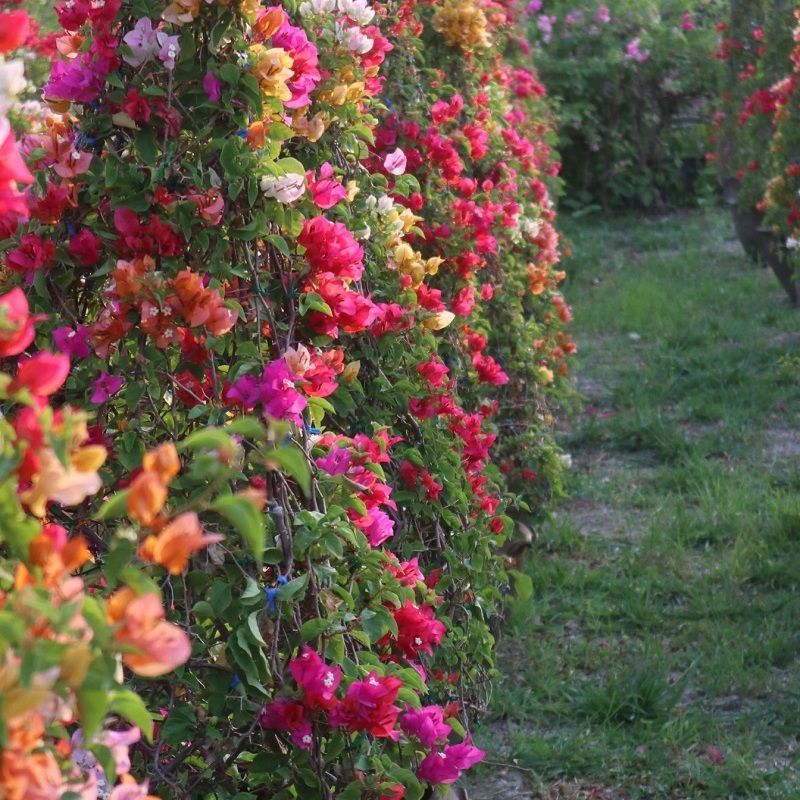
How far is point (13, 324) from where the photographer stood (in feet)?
2.54

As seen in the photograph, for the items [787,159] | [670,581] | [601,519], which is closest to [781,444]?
[601,519]

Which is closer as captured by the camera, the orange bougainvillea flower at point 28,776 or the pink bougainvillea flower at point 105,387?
the orange bougainvillea flower at point 28,776

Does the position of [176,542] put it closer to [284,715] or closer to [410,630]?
[284,715]

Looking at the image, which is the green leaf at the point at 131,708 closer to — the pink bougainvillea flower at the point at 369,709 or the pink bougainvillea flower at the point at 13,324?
the pink bougainvillea flower at the point at 13,324

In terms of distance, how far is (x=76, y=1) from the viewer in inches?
68.2

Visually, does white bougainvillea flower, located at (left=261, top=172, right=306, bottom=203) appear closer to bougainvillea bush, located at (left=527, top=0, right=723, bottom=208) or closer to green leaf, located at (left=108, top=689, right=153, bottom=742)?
green leaf, located at (left=108, top=689, right=153, bottom=742)

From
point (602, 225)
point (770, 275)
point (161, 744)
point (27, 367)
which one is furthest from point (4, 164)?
point (602, 225)

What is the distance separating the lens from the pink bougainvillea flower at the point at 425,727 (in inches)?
66.0

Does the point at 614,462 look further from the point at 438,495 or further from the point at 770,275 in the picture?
the point at 770,275

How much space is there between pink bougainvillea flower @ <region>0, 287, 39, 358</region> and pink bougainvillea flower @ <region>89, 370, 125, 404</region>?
0.80 metres

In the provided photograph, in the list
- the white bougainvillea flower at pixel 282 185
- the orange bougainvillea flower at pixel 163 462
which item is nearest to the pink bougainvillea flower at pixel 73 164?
the white bougainvillea flower at pixel 282 185

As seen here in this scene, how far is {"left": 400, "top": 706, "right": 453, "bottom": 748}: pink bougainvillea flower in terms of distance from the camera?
168cm

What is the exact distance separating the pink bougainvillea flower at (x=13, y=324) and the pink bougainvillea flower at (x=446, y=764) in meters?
1.04

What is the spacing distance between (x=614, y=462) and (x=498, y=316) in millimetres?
1340
